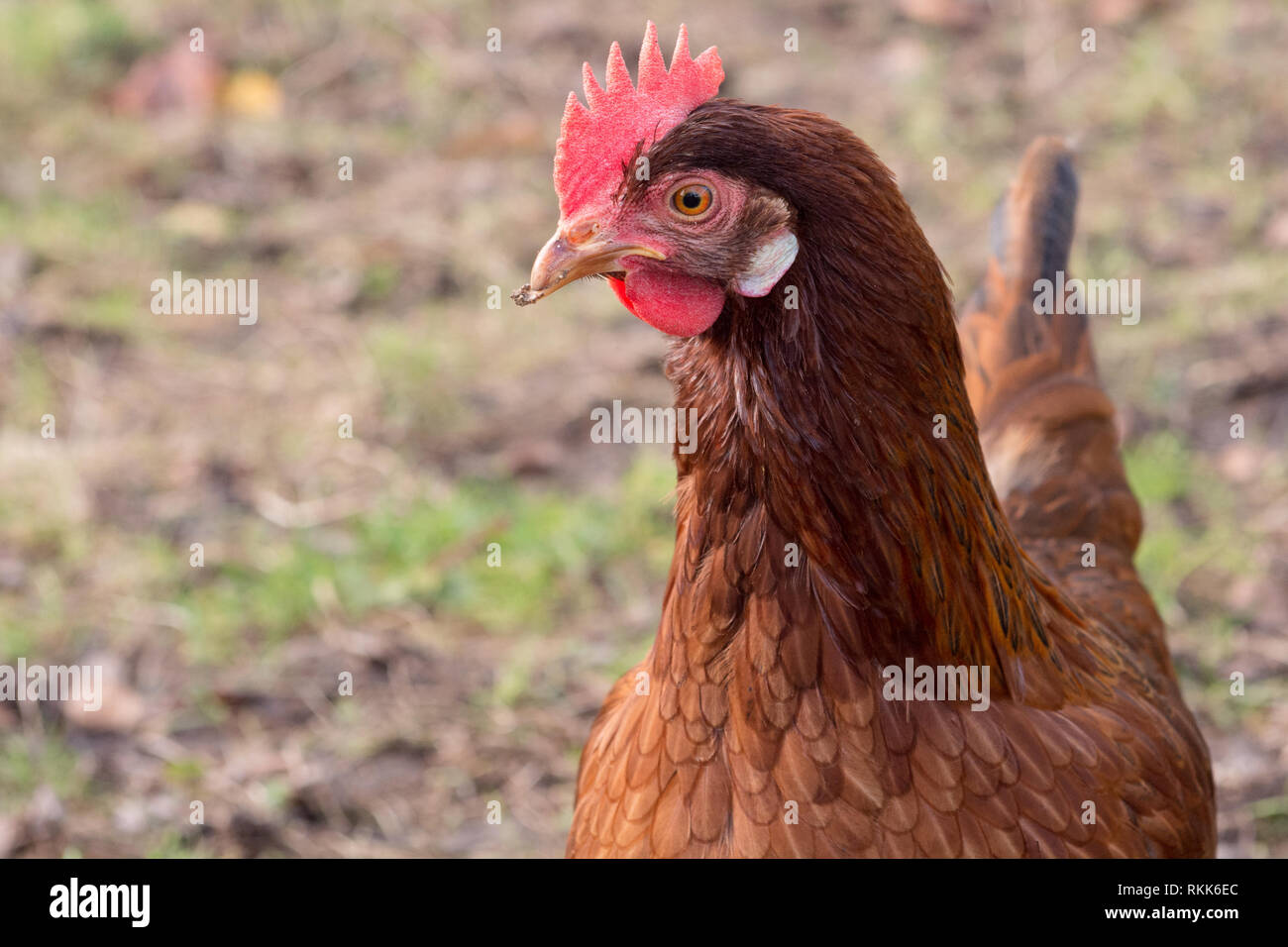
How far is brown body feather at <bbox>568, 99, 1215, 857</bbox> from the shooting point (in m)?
2.04

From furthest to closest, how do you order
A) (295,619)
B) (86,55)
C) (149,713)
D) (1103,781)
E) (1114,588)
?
(86,55) → (295,619) → (149,713) → (1114,588) → (1103,781)

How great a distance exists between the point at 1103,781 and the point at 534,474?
9.66 ft

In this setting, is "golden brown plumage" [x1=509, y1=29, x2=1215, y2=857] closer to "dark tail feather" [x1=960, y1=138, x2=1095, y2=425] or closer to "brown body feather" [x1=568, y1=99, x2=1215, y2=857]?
"brown body feather" [x1=568, y1=99, x2=1215, y2=857]

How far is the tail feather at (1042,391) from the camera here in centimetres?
315

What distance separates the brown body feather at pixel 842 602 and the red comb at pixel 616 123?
2.6 inches

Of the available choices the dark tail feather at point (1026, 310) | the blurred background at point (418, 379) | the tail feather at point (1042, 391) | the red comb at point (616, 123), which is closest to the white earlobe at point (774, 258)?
the red comb at point (616, 123)

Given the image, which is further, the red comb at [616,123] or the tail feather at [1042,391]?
the tail feather at [1042,391]

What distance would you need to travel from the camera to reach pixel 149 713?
395 centimetres

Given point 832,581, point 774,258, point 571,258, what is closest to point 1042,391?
point 832,581

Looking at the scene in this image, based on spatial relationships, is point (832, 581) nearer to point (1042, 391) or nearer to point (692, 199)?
point (692, 199)

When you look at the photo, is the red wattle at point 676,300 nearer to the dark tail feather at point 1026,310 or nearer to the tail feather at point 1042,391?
the tail feather at point 1042,391

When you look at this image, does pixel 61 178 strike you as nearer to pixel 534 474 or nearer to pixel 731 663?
pixel 534 474

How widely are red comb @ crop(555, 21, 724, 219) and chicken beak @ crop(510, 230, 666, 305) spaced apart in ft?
0.26
